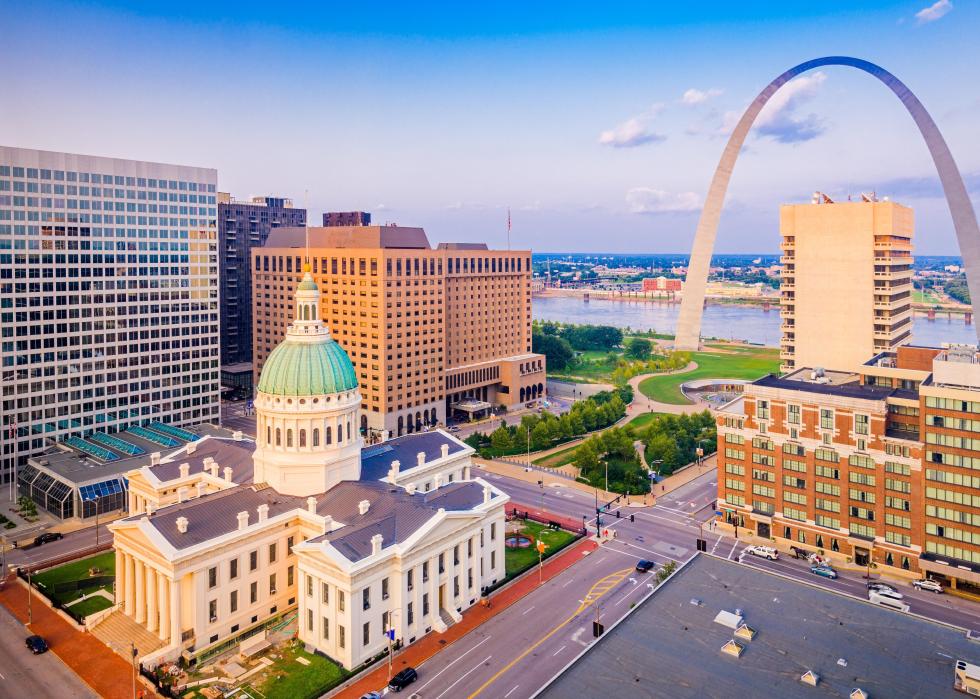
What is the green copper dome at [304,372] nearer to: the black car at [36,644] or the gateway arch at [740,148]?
the black car at [36,644]

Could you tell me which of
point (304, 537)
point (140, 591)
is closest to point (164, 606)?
point (140, 591)

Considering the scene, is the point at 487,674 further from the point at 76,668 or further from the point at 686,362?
the point at 686,362

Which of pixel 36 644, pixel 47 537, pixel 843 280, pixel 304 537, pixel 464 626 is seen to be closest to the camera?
pixel 36 644

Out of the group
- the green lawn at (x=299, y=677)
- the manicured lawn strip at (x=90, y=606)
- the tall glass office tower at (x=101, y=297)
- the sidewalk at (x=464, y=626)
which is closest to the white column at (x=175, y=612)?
the green lawn at (x=299, y=677)

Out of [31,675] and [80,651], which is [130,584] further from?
[31,675]

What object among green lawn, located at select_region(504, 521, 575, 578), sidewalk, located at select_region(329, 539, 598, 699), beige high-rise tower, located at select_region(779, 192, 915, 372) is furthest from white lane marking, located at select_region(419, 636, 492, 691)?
beige high-rise tower, located at select_region(779, 192, 915, 372)

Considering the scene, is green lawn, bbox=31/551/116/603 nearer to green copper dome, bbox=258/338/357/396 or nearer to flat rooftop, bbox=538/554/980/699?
green copper dome, bbox=258/338/357/396
